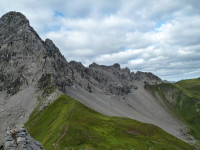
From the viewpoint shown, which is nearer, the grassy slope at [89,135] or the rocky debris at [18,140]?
the rocky debris at [18,140]

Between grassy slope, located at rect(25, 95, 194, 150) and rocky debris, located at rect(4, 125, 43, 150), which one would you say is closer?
rocky debris, located at rect(4, 125, 43, 150)

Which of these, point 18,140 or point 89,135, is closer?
point 18,140

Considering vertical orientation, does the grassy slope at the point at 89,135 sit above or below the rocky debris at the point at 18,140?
below

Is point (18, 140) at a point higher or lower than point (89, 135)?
higher

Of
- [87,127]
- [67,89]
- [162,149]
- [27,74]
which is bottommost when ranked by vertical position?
[162,149]

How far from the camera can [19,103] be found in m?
156

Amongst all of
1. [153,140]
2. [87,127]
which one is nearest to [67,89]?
[87,127]

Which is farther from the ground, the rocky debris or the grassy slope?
the rocky debris

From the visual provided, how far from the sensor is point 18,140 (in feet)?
111

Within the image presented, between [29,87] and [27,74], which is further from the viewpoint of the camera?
[27,74]

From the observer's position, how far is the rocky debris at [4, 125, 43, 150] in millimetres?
32031

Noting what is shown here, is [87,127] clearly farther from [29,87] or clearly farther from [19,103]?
[29,87]

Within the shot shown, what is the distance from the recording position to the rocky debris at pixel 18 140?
3203cm

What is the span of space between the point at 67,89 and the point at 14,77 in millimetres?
A: 61598
